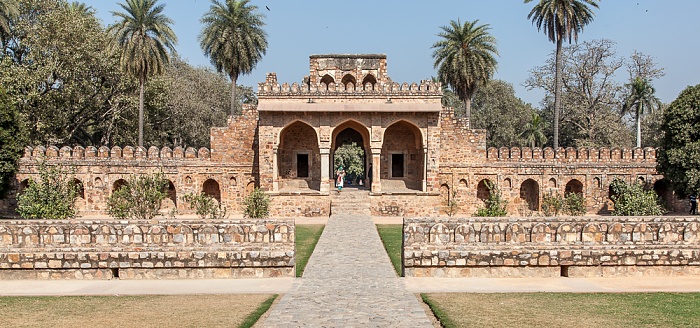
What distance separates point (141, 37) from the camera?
29.7 metres

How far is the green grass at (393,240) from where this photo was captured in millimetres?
12379

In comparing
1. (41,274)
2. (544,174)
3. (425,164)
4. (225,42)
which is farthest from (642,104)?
(41,274)

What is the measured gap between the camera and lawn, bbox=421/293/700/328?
23.7ft

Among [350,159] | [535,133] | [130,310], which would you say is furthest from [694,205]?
[350,159]

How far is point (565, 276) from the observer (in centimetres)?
1066

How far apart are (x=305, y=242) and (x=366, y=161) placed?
44.9 ft

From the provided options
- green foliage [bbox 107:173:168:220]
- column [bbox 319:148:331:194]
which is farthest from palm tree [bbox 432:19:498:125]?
green foliage [bbox 107:173:168:220]

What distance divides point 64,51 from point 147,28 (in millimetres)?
4951

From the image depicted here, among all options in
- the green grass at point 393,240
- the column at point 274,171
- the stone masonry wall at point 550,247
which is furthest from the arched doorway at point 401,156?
the stone masonry wall at point 550,247

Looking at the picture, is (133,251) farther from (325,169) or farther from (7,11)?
(7,11)

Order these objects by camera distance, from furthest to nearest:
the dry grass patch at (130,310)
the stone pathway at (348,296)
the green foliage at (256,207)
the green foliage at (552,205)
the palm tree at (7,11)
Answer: the palm tree at (7,11) < the green foliage at (552,205) < the green foliage at (256,207) < the stone pathway at (348,296) < the dry grass patch at (130,310)

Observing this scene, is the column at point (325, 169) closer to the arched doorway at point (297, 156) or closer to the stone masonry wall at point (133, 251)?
the arched doorway at point (297, 156)

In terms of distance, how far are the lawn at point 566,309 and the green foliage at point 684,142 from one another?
52.3 ft

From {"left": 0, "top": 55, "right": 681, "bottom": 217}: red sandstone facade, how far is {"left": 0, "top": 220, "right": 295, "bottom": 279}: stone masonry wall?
47.1ft
